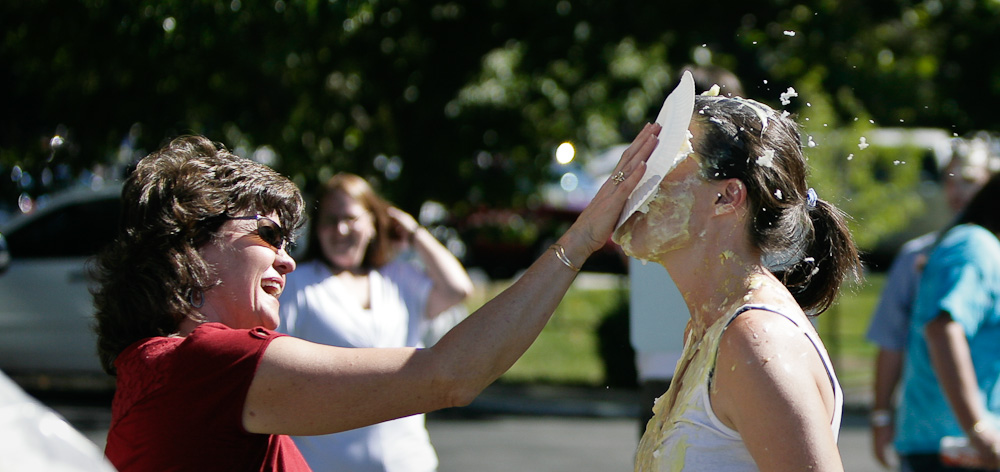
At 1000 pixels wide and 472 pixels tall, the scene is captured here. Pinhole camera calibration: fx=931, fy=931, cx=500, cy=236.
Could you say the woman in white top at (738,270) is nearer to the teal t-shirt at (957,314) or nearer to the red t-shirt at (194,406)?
the red t-shirt at (194,406)

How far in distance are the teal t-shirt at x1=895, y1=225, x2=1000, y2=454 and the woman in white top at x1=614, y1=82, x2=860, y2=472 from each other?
5.14 ft

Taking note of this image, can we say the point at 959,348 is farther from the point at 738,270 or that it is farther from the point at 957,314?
the point at 738,270

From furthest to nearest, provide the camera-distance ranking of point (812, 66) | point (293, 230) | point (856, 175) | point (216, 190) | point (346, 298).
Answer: point (856, 175)
point (812, 66)
point (346, 298)
point (293, 230)
point (216, 190)

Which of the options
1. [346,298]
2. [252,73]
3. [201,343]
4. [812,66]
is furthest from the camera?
[812,66]

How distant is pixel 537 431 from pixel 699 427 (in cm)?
627

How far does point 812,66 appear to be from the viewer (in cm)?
622

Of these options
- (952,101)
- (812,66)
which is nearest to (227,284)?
(812,66)

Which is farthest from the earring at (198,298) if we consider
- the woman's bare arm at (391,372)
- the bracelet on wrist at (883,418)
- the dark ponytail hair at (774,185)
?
the bracelet on wrist at (883,418)

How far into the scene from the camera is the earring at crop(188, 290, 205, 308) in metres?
1.85

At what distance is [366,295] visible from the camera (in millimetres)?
3600

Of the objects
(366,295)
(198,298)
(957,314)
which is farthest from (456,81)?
(198,298)

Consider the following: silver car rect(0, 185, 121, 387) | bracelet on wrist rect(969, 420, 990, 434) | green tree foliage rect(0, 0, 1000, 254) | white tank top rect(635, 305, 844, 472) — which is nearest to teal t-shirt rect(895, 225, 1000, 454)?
bracelet on wrist rect(969, 420, 990, 434)

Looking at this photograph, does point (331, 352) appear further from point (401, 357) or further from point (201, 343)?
point (201, 343)

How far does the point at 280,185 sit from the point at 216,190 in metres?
0.16
